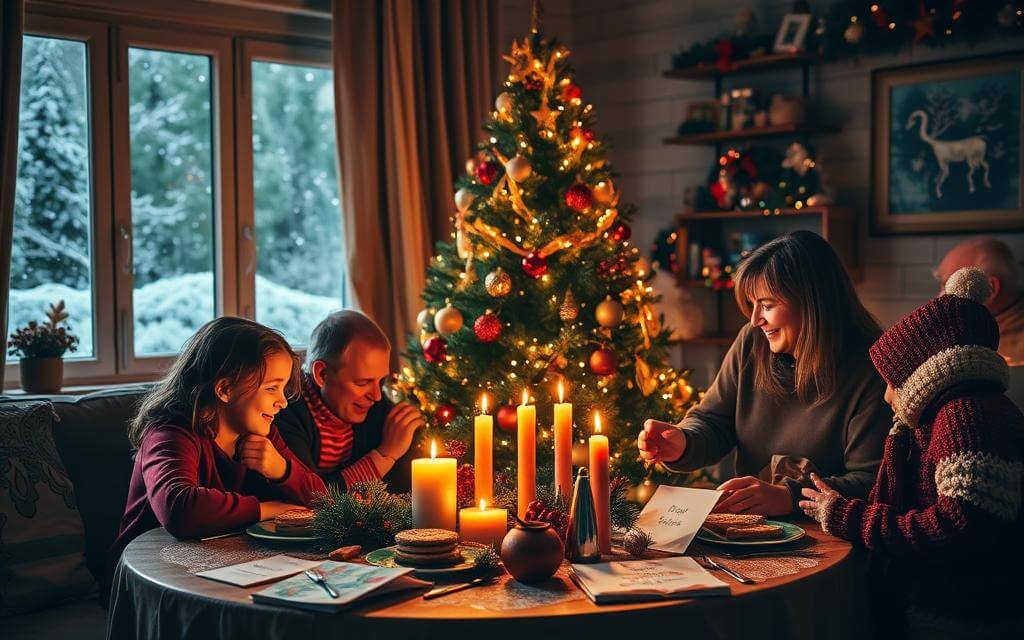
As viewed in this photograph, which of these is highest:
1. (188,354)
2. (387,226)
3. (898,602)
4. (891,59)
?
(891,59)

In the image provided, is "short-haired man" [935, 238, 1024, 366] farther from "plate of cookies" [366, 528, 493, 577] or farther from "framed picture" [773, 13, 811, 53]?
"plate of cookies" [366, 528, 493, 577]

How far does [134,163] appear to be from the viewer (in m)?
Result: 3.88

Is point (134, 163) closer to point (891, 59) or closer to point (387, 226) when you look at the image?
point (387, 226)

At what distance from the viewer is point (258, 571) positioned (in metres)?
1.65

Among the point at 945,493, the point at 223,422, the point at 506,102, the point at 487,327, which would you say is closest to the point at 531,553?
the point at 945,493

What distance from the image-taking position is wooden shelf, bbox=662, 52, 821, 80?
162 inches

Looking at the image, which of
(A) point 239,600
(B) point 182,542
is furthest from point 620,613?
(B) point 182,542

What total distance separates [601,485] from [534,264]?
1.25m

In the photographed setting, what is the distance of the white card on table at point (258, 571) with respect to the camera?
160 centimetres

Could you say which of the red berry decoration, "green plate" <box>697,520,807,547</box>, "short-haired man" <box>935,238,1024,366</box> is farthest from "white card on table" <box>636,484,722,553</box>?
"short-haired man" <box>935,238,1024,366</box>

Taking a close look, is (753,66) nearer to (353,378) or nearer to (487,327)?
(487,327)

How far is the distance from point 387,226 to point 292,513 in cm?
246

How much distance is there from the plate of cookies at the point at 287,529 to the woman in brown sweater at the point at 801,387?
0.79 metres

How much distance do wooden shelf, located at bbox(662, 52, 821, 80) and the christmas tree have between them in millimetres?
1432
